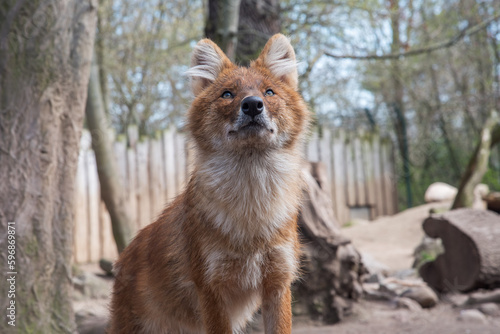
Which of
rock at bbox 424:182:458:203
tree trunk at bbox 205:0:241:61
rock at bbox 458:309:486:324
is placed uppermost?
tree trunk at bbox 205:0:241:61

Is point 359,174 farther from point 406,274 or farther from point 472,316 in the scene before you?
point 472,316

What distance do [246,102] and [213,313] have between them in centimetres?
123

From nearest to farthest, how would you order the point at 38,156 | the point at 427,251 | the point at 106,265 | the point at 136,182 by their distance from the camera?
1. the point at 38,156
2. the point at 427,251
3. the point at 106,265
4. the point at 136,182

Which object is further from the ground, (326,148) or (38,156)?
(326,148)

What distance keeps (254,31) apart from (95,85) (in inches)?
91.5

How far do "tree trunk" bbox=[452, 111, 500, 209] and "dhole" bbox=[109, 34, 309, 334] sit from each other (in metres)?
6.14

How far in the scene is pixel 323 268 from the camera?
5438 mm

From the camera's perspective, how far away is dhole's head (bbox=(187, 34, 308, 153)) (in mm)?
2936

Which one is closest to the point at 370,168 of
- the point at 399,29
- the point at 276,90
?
the point at 399,29

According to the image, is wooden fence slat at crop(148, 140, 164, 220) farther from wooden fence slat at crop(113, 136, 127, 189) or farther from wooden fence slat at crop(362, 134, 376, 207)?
wooden fence slat at crop(362, 134, 376, 207)

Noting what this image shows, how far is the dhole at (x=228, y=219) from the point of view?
2.81 meters

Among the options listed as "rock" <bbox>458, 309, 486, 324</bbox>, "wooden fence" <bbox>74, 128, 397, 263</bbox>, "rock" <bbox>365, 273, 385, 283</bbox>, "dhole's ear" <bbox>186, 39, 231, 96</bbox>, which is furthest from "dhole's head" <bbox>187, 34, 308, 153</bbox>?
"wooden fence" <bbox>74, 128, 397, 263</bbox>

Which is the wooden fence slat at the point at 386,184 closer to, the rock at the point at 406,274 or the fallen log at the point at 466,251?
the rock at the point at 406,274

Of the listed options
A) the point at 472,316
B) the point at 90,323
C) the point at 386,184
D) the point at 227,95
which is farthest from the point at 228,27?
the point at 386,184
